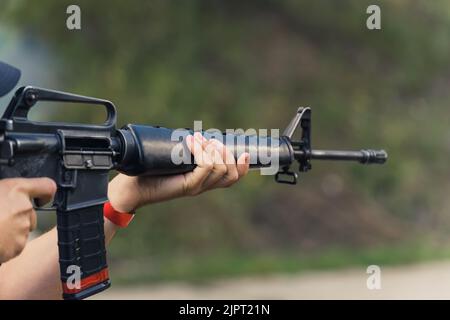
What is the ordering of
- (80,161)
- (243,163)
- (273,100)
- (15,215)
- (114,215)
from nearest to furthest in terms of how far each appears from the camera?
1. (15,215)
2. (80,161)
3. (114,215)
4. (243,163)
5. (273,100)

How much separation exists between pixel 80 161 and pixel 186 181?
0.38m

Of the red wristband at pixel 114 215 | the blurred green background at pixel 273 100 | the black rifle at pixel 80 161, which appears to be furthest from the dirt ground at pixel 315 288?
the black rifle at pixel 80 161

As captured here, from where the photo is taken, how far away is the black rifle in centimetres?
176

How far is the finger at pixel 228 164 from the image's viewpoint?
2227mm

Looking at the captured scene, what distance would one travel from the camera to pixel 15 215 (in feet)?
5.24

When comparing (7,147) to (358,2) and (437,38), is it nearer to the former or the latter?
(358,2)

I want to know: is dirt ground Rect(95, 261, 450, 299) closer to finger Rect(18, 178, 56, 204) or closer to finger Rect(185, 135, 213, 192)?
finger Rect(185, 135, 213, 192)

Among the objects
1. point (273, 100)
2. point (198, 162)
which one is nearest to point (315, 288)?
point (273, 100)

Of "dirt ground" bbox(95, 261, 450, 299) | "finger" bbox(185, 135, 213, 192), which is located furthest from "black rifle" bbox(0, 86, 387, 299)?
"dirt ground" bbox(95, 261, 450, 299)

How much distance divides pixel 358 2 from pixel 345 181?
216cm

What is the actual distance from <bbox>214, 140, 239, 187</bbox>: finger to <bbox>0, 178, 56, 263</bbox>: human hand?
0.70 metres

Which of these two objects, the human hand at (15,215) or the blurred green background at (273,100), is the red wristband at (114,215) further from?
the blurred green background at (273,100)

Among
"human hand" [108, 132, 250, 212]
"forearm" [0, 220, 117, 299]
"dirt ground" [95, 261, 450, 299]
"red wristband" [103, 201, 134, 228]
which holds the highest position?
"human hand" [108, 132, 250, 212]

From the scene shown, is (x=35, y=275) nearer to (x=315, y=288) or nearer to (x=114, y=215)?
(x=114, y=215)
